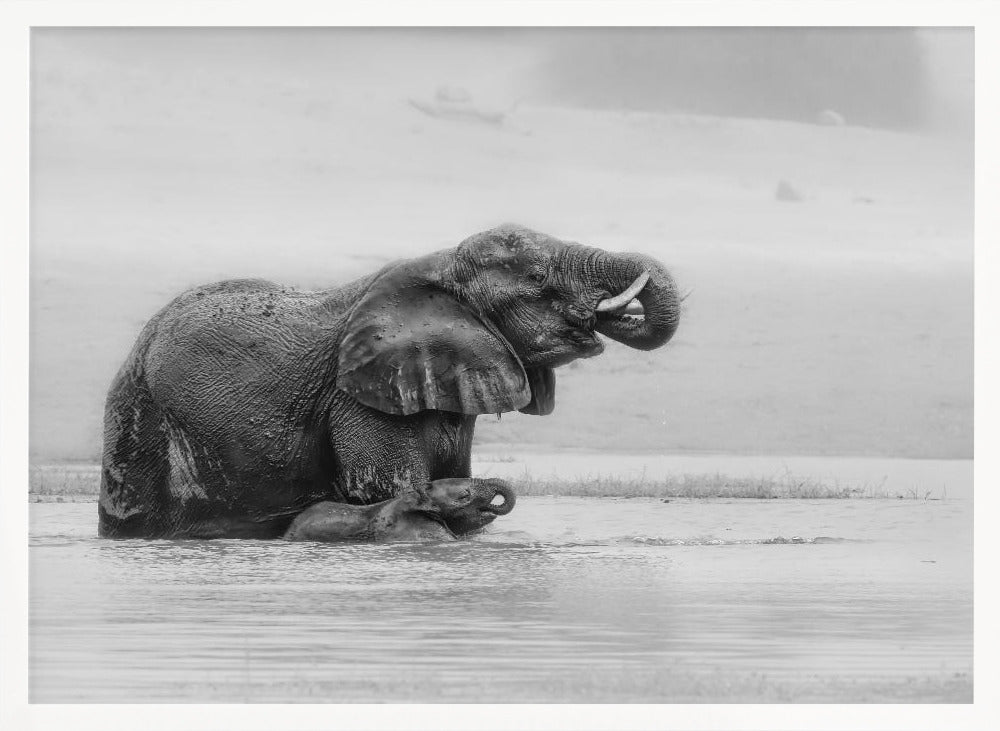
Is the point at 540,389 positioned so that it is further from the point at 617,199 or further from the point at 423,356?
the point at 617,199

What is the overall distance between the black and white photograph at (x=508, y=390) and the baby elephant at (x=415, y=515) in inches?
0.9

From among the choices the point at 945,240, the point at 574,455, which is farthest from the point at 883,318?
the point at 574,455

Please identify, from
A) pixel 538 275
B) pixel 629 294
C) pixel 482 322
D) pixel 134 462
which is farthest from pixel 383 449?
pixel 629 294

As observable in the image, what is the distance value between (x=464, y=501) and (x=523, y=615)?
7.69 feet

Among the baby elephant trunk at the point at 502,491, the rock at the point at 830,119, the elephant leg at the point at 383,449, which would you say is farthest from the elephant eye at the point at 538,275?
the rock at the point at 830,119

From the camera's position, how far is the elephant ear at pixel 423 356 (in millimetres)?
12039

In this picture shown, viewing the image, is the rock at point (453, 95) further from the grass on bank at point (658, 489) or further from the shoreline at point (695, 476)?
the grass on bank at point (658, 489)

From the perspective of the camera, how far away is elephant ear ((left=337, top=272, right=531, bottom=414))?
39.5 ft

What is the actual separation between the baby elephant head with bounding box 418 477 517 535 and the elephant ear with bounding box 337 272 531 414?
44 cm

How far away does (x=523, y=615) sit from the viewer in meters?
9.84

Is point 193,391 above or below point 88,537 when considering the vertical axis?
above

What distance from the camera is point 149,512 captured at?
494 inches
